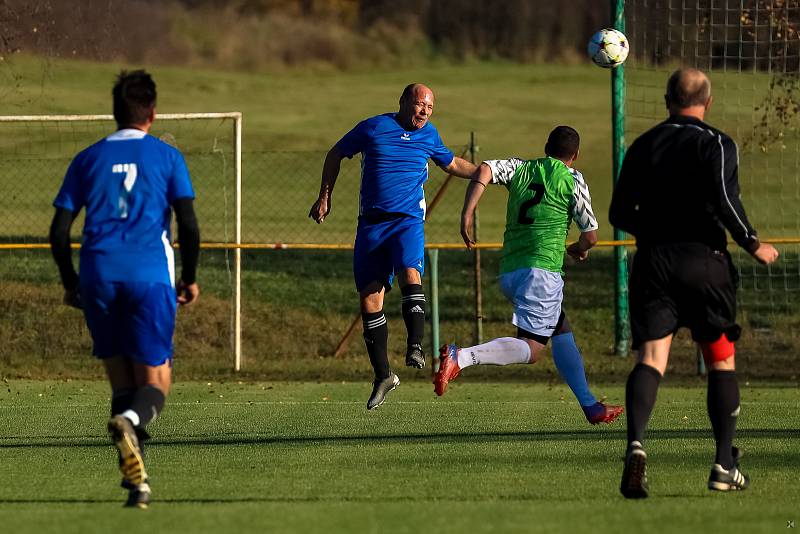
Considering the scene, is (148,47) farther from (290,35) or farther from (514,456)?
(514,456)

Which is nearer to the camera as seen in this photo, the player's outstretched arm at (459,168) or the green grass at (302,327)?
the player's outstretched arm at (459,168)

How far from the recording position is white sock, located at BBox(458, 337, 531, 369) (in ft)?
34.5

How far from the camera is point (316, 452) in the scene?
9.73 meters

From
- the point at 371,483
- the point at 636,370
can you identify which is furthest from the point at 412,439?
the point at 636,370

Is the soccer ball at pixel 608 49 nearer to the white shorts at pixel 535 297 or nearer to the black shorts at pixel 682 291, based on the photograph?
the white shorts at pixel 535 297

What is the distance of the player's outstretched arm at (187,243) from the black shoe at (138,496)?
0.91 meters

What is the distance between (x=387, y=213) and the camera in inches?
432

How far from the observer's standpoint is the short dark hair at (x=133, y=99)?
24.2ft

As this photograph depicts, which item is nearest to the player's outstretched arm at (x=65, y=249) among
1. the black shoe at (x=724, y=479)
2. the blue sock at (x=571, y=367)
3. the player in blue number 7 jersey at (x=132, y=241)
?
the player in blue number 7 jersey at (x=132, y=241)

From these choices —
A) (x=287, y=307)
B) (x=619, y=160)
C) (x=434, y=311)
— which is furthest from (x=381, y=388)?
(x=287, y=307)

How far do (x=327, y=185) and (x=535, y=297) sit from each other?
1.67m

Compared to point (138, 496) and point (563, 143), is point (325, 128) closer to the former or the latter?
point (563, 143)

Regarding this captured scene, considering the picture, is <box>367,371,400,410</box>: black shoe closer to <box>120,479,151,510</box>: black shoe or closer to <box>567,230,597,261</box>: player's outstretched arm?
<box>567,230,597,261</box>: player's outstretched arm

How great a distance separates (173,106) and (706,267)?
4340 cm
